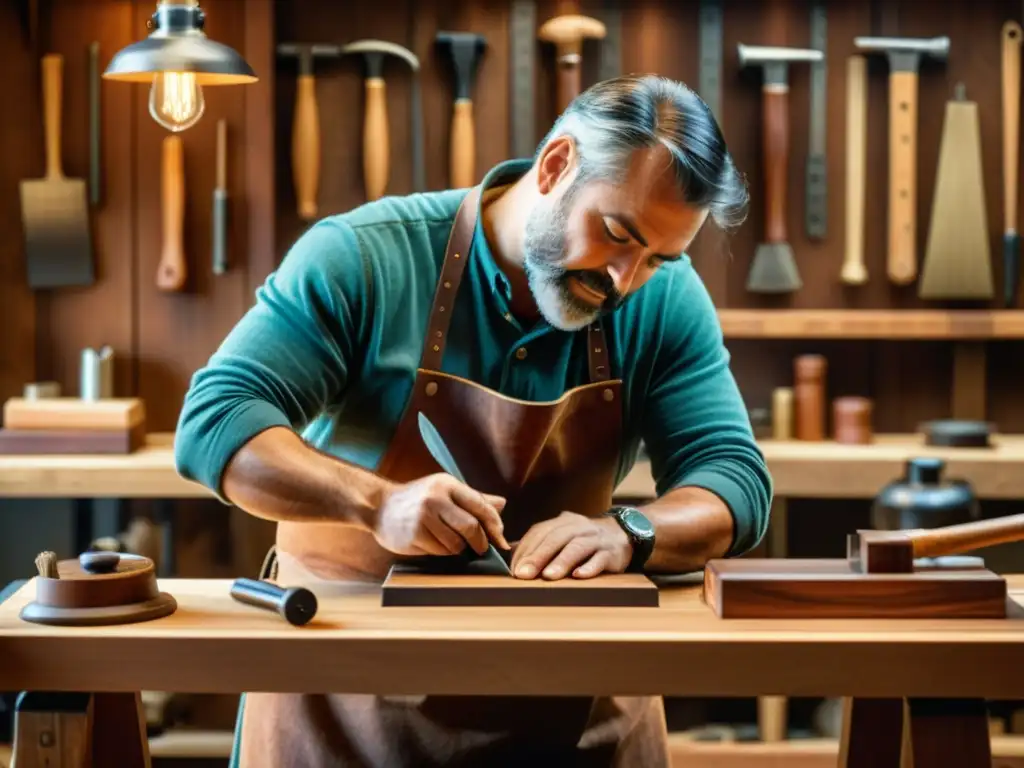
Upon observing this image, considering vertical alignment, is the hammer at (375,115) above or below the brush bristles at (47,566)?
above

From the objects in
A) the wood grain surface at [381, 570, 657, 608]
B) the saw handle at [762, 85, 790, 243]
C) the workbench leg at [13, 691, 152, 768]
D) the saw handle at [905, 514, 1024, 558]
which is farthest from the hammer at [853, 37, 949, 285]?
the workbench leg at [13, 691, 152, 768]

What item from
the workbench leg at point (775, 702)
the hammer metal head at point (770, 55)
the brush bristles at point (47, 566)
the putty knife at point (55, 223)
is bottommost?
the workbench leg at point (775, 702)

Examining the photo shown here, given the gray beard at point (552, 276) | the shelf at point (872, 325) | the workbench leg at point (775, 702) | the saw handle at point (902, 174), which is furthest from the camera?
the saw handle at point (902, 174)

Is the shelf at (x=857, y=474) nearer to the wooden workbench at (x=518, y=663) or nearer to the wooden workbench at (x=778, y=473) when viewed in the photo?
the wooden workbench at (x=778, y=473)

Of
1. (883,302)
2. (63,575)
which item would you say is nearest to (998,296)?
(883,302)

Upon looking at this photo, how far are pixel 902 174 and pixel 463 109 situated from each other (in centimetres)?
136

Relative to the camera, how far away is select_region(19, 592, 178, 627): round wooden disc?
84.0 inches

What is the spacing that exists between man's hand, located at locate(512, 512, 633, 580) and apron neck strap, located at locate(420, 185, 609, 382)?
1.13ft

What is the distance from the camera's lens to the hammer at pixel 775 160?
458 cm

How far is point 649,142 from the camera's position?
2385 millimetres

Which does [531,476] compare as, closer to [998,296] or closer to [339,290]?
[339,290]

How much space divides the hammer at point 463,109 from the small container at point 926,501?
154cm

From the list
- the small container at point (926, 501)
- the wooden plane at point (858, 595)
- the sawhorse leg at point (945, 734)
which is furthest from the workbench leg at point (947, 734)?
the small container at point (926, 501)

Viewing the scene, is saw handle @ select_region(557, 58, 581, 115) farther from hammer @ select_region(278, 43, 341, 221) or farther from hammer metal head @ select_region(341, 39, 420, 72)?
hammer @ select_region(278, 43, 341, 221)
